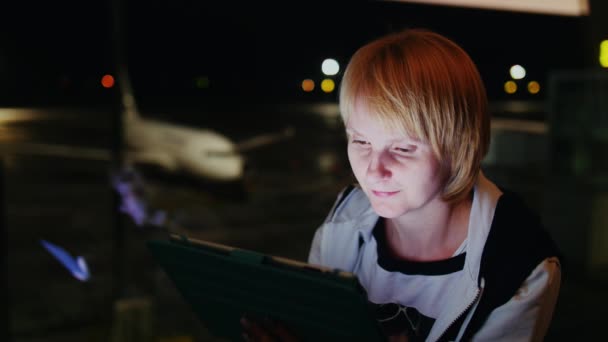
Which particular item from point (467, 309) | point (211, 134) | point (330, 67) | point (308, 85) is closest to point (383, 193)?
point (467, 309)

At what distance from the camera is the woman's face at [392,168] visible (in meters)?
1.38

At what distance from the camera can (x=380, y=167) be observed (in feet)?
4.56

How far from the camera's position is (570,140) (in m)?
5.28

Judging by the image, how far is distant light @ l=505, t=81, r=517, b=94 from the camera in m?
2.37

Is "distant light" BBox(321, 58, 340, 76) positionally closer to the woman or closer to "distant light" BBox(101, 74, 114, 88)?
the woman

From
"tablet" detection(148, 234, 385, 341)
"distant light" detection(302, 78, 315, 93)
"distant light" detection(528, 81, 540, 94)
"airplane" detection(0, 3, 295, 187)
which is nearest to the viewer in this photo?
"tablet" detection(148, 234, 385, 341)

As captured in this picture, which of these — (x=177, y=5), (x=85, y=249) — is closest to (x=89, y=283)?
(x=85, y=249)

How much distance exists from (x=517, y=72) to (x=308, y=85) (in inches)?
30.9

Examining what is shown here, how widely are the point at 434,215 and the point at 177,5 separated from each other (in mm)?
3804

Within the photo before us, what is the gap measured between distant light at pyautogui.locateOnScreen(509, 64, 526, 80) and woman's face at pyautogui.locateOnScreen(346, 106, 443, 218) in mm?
1106

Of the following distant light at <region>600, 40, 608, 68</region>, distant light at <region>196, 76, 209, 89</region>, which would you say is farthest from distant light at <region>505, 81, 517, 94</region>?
distant light at <region>196, 76, 209, 89</region>

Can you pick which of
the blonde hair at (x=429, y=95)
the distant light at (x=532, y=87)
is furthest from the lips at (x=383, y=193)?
the distant light at (x=532, y=87)

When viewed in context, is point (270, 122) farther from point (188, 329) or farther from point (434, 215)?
point (434, 215)

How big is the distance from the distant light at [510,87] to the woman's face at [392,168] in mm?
1090
